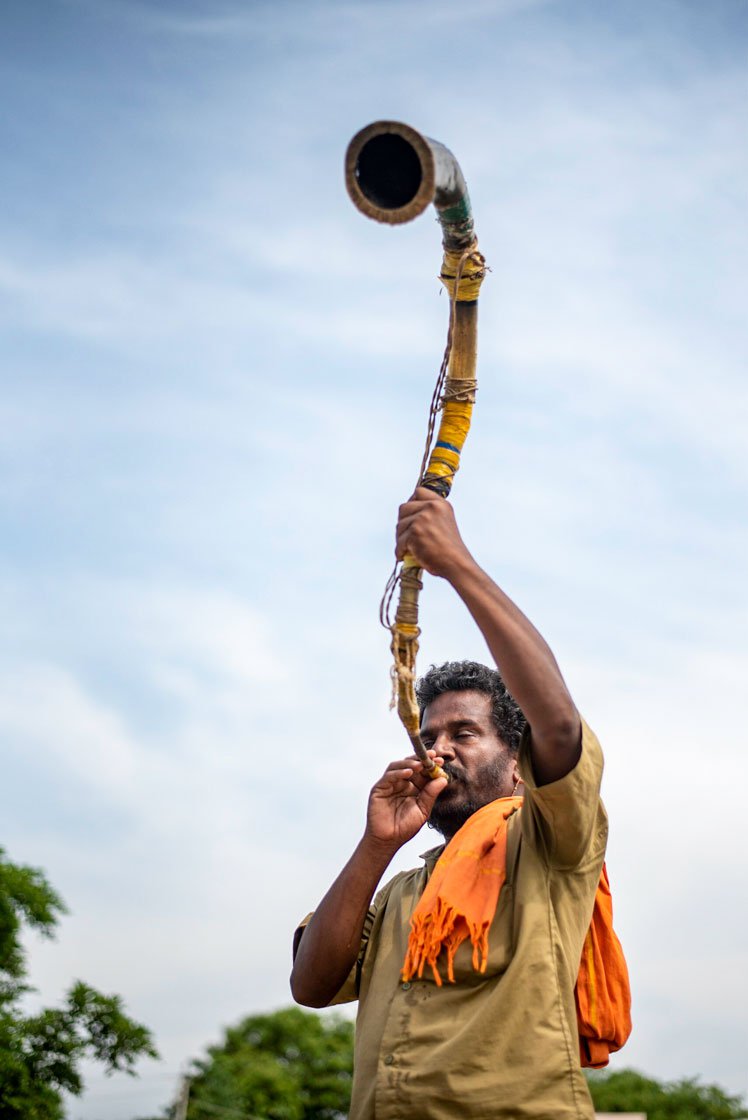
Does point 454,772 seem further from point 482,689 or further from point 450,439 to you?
point 450,439

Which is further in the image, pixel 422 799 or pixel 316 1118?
pixel 316 1118

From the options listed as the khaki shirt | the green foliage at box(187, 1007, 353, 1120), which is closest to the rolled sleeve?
the khaki shirt

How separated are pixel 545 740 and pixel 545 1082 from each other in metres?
0.95

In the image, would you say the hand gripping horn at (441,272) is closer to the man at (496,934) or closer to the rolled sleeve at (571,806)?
the man at (496,934)

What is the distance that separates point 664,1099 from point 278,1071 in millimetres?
15748

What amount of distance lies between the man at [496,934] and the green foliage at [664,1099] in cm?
4314

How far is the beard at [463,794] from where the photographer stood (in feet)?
12.7

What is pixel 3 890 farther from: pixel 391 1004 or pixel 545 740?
pixel 545 740

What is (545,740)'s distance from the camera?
310cm

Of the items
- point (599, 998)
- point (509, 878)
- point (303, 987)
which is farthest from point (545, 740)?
point (303, 987)

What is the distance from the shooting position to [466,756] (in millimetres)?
3941

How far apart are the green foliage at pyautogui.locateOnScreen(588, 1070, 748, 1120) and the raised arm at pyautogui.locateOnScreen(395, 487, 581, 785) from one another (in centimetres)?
4369

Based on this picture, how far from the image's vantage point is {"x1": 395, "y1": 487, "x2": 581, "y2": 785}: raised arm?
10.0 ft

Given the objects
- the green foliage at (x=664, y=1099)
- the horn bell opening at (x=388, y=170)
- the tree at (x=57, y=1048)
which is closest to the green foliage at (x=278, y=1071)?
the green foliage at (x=664, y=1099)
